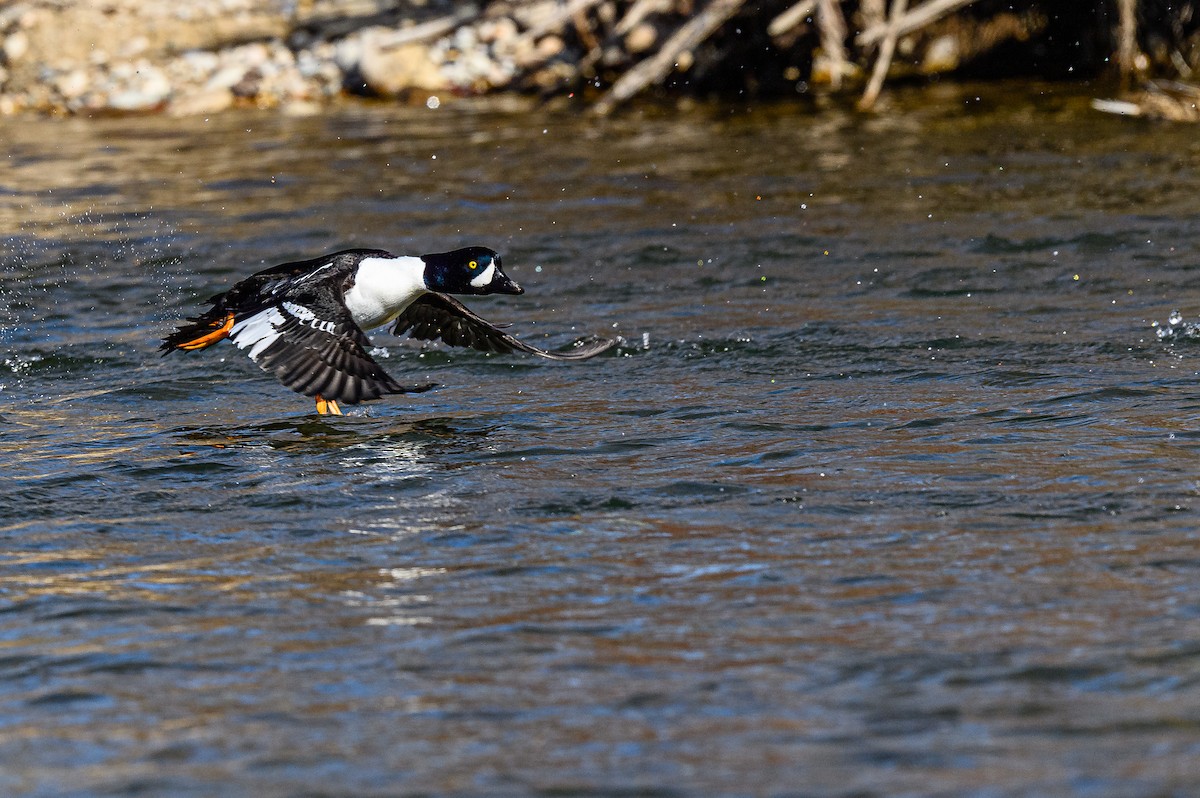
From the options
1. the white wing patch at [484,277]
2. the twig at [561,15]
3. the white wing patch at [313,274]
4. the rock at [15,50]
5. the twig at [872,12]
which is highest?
the rock at [15,50]

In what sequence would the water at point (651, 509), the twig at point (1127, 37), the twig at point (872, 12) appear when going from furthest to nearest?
the twig at point (872, 12), the twig at point (1127, 37), the water at point (651, 509)

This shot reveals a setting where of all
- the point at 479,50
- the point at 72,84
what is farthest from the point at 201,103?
the point at 479,50

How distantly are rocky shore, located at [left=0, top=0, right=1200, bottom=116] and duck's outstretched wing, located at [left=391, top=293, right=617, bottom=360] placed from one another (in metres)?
7.26

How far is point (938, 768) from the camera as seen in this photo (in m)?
3.60

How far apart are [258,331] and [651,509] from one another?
→ 7.53 ft

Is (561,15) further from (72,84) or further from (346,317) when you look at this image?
(346,317)

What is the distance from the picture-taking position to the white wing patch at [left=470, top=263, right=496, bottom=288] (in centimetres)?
752

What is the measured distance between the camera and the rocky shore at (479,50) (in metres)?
15.6

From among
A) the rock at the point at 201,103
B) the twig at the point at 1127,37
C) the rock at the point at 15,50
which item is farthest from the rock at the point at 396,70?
the twig at the point at 1127,37

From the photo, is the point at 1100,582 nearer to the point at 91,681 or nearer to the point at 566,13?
the point at 91,681

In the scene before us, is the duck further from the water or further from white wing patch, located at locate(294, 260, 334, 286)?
the water

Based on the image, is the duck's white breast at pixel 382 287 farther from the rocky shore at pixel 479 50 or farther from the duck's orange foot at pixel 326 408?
the rocky shore at pixel 479 50

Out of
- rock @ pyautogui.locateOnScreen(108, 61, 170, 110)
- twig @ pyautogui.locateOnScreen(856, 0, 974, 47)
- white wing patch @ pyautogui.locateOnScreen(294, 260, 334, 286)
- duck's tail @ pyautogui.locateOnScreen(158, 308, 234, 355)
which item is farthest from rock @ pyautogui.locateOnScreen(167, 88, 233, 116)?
white wing patch @ pyautogui.locateOnScreen(294, 260, 334, 286)

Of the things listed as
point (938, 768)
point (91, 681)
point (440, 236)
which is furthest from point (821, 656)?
point (440, 236)
